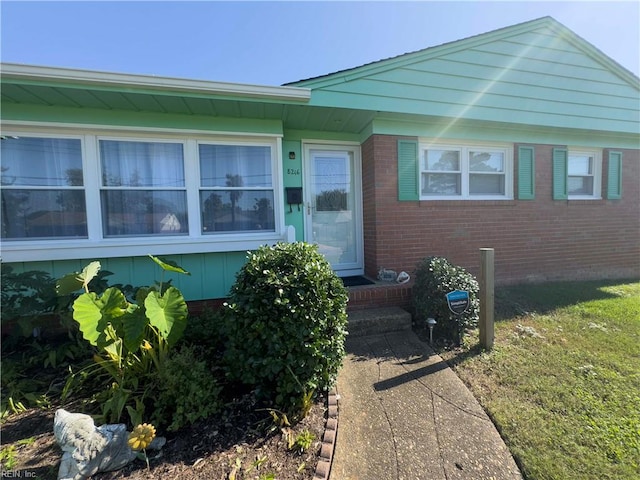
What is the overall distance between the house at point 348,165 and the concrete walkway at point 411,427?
205 centimetres

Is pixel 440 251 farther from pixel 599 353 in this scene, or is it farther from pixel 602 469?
pixel 602 469

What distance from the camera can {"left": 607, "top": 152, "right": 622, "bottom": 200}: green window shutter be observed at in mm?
5914

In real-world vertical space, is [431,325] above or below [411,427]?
above

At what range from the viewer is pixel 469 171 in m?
5.23

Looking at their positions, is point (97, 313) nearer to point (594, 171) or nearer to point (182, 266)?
point (182, 266)

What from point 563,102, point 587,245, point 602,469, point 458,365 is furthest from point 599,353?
point 563,102

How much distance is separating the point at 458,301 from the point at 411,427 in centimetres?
168

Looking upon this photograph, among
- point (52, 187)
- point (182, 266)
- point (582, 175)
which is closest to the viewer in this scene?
point (52, 187)

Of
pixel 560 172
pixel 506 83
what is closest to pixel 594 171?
pixel 560 172

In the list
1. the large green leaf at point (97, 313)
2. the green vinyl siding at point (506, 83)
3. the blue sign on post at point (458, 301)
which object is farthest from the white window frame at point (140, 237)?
the blue sign on post at point (458, 301)

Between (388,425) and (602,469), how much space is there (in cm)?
133

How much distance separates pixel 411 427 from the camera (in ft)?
7.22

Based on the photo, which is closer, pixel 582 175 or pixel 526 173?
pixel 526 173

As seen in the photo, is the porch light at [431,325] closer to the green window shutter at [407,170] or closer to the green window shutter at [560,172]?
the green window shutter at [407,170]
